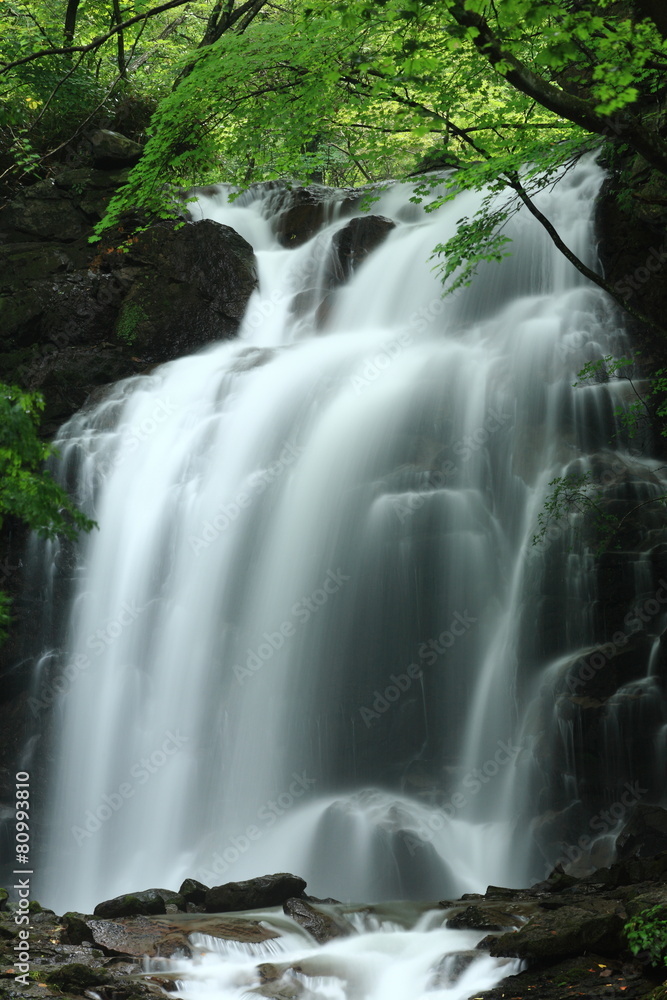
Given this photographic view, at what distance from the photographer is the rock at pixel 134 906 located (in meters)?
7.22

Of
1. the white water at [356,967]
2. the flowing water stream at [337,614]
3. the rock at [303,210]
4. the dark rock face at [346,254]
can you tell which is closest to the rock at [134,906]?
the white water at [356,967]

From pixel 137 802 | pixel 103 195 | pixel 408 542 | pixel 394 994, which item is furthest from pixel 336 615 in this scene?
pixel 103 195

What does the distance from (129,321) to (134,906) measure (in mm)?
10319

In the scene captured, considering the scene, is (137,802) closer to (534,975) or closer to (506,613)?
(506,613)

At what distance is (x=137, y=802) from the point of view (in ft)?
32.4

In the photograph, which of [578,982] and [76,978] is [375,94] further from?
[76,978]

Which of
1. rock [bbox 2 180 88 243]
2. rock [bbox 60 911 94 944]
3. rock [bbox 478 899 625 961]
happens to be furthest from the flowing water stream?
rock [bbox 2 180 88 243]

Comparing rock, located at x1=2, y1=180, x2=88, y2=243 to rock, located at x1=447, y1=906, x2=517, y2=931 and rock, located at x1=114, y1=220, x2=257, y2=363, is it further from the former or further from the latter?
rock, located at x1=447, y1=906, x2=517, y2=931

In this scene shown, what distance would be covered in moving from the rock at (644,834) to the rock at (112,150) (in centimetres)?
1426

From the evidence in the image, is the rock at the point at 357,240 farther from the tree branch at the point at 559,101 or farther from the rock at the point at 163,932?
the rock at the point at 163,932

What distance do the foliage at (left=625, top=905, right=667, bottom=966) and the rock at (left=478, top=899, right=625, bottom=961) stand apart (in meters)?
0.18

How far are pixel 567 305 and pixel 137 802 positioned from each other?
28.4ft

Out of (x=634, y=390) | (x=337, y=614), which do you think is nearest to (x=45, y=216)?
(x=337, y=614)

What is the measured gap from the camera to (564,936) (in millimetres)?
5504
